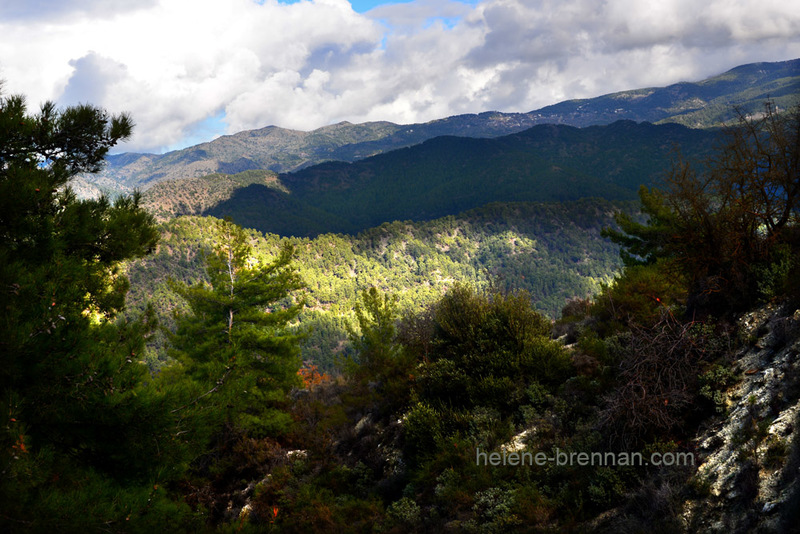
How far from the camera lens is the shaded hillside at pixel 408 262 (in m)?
138

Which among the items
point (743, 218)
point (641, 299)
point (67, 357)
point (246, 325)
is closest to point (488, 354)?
point (641, 299)

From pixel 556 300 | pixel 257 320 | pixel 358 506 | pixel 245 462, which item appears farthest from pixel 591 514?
pixel 556 300

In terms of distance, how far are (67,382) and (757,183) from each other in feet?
32.2

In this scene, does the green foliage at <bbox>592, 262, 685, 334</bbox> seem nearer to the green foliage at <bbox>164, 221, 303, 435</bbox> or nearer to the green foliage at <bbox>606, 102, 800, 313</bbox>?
the green foliage at <bbox>606, 102, 800, 313</bbox>

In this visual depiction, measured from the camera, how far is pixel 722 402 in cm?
545

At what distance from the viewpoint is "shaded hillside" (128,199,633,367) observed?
137750 millimetres

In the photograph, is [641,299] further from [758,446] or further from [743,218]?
[758,446]

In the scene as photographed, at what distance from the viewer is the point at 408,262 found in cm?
18338

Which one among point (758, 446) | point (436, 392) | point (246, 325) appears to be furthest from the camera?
point (246, 325)

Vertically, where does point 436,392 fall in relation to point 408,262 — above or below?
below

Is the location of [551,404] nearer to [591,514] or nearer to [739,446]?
[591,514]

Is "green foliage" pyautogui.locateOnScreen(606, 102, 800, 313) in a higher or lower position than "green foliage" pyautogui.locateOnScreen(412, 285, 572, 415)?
higher

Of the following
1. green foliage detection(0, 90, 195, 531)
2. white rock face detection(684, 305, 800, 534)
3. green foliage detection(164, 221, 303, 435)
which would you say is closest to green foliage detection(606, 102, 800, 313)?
white rock face detection(684, 305, 800, 534)

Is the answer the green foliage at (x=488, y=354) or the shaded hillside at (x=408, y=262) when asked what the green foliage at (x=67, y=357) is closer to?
the green foliage at (x=488, y=354)
